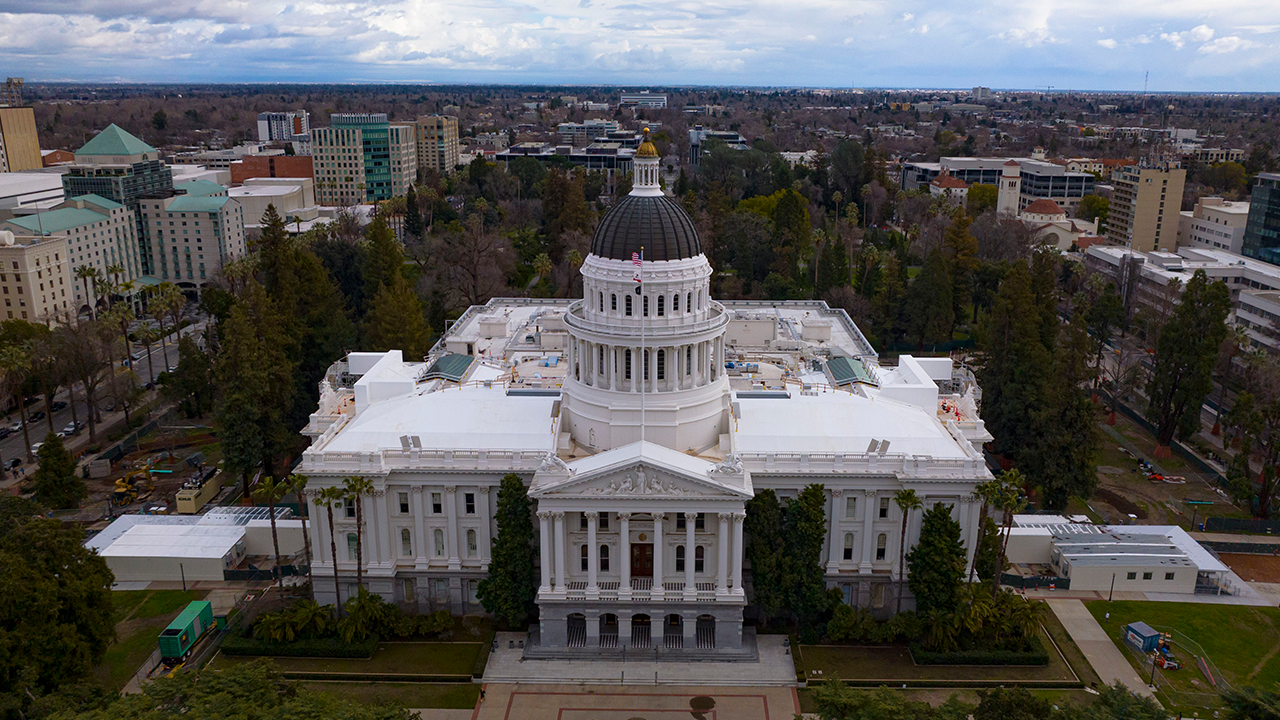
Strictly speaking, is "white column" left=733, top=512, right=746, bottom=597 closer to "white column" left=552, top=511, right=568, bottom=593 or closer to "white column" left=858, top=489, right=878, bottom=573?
"white column" left=858, top=489, right=878, bottom=573

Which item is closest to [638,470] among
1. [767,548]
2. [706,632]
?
[767,548]

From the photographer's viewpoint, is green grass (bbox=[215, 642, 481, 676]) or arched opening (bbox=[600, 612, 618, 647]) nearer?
green grass (bbox=[215, 642, 481, 676])

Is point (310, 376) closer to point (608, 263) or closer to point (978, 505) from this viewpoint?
point (608, 263)

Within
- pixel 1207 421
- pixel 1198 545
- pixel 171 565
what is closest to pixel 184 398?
pixel 171 565

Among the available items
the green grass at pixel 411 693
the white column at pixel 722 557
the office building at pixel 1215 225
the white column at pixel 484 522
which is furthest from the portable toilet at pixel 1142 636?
the office building at pixel 1215 225

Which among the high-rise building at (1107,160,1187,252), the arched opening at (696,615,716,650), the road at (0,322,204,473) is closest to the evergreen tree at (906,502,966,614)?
the arched opening at (696,615,716,650)

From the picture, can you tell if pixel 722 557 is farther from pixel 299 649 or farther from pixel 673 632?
pixel 299 649

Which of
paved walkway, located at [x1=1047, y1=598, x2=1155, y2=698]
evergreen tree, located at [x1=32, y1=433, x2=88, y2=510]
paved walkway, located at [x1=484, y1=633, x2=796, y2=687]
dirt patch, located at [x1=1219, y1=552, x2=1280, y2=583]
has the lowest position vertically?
paved walkway, located at [x1=484, y1=633, x2=796, y2=687]
